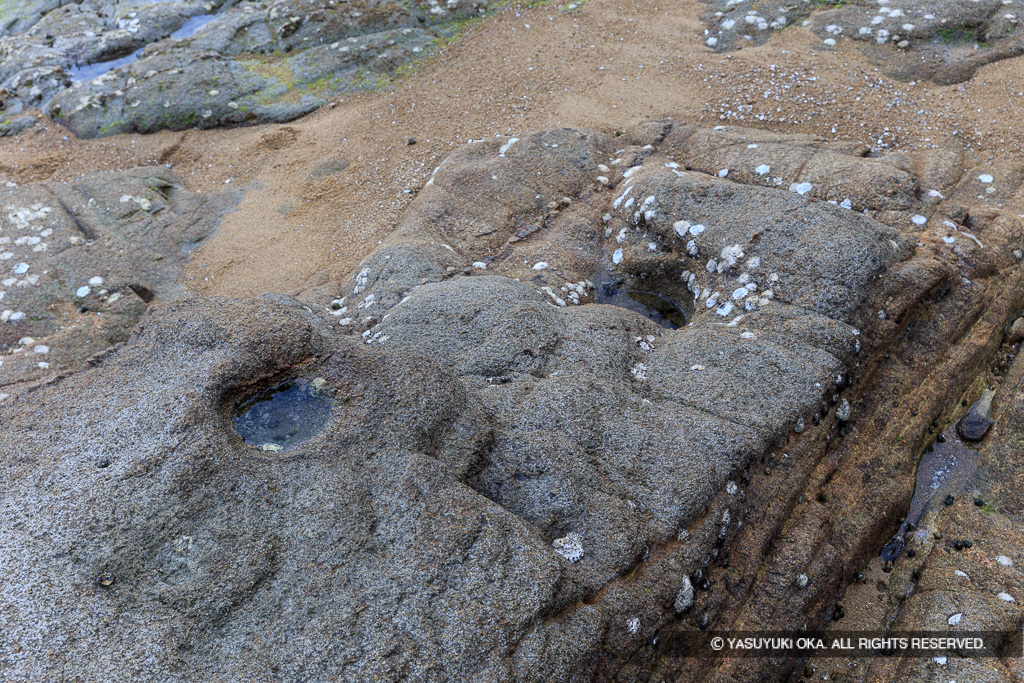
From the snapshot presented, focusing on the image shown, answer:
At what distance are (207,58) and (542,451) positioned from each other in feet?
35.3

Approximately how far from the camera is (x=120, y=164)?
35.0 feet

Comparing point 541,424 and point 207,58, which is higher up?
point 207,58

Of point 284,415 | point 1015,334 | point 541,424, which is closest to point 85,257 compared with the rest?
point 284,415

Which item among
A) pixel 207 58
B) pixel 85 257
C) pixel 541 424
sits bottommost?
pixel 85 257

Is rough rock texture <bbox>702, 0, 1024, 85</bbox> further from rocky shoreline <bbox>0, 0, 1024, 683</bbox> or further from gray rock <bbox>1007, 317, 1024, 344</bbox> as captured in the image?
gray rock <bbox>1007, 317, 1024, 344</bbox>

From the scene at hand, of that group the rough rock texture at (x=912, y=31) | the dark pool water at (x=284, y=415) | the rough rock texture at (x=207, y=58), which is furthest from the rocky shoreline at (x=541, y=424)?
the rough rock texture at (x=207, y=58)

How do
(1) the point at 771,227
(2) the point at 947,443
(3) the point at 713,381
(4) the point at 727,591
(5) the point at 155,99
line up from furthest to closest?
(5) the point at 155,99 → (1) the point at 771,227 → (2) the point at 947,443 → (3) the point at 713,381 → (4) the point at 727,591

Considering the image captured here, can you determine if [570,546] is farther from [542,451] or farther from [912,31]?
[912,31]

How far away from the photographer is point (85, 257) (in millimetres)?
8148

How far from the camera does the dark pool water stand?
4645 millimetres

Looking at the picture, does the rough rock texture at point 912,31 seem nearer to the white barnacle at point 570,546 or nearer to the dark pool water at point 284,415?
the white barnacle at point 570,546

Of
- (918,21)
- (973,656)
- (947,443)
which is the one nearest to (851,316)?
(947,443)

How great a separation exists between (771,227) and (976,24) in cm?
691

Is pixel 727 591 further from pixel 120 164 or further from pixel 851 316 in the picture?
pixel 120 164
